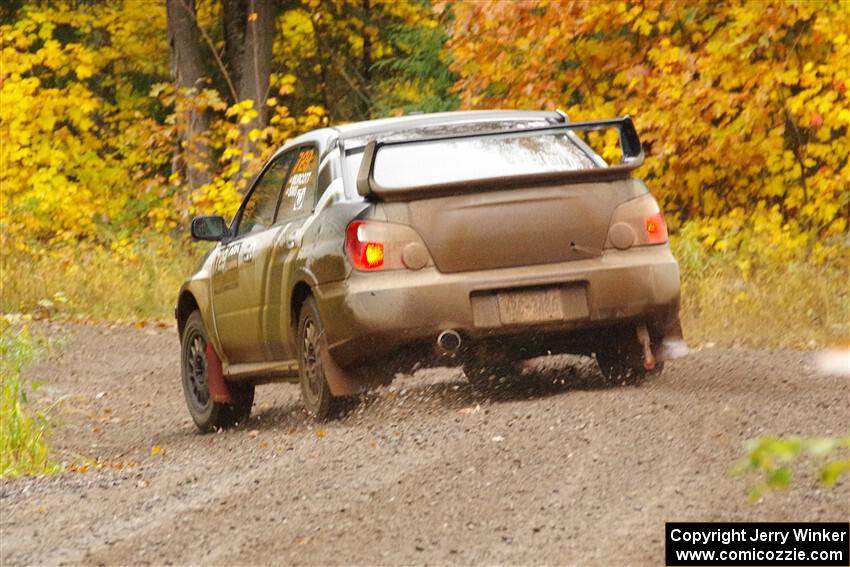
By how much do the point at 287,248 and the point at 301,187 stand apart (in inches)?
18.7

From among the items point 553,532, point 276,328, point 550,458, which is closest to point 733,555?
point 553,532

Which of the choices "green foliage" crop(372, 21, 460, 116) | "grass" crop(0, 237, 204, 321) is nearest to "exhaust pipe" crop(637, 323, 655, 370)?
"grass" crop(0, 237, 204, 321)

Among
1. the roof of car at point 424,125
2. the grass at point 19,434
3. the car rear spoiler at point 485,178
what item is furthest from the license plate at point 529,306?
the grass at point 19,434

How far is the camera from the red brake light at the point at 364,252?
8.41 metres

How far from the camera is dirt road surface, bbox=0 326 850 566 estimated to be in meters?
5.83

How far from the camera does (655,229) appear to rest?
8.84 m

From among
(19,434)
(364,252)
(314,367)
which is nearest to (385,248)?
(364,252)

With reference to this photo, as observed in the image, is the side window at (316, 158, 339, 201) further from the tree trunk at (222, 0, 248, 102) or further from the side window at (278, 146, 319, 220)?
the tree trunk at (222, 0, 248, 102)

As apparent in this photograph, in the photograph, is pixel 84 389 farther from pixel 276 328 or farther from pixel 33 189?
pixel 33 189

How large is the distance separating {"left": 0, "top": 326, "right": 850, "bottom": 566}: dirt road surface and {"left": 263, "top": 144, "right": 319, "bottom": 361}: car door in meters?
0.53

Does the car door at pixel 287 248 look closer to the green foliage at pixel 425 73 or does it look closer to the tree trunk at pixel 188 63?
the green foliage at pixel 425 73

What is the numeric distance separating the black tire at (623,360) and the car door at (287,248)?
5.89ft

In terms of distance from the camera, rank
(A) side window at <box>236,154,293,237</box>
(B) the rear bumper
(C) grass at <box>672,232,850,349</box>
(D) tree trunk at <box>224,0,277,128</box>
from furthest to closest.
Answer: (D) tree trunk at <box>224,0,277,128</box>
(C) grass at <box>672,232,850,349</box>
(A) side window at <box>236,154,293,237</box>
(B) the rear bumper

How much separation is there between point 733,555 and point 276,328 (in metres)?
4.60
